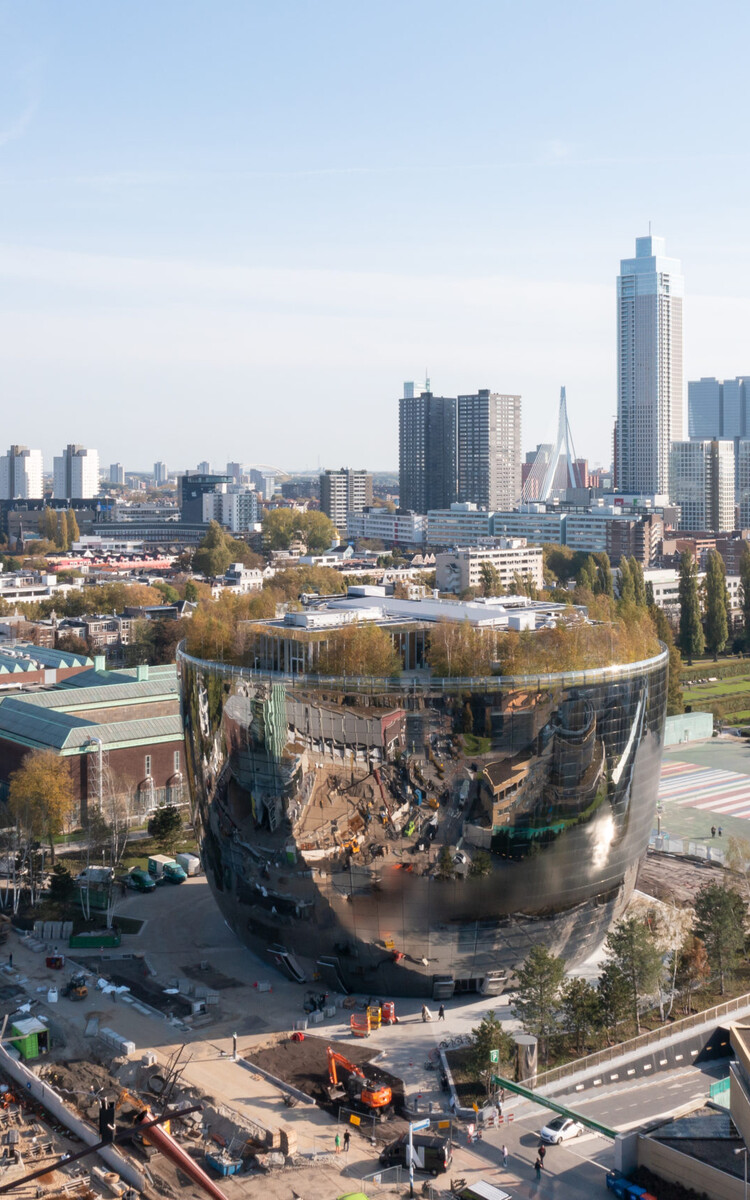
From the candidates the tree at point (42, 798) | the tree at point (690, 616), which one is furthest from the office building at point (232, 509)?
the tree at point (42, 798)

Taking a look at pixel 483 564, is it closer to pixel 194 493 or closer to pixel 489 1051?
pixel 489 1051

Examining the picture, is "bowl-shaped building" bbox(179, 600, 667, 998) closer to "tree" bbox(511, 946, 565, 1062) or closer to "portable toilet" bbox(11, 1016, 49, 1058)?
"tree" bbox(511, 946, 565, 1062)

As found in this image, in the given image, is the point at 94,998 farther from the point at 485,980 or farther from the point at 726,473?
the point at 726,473

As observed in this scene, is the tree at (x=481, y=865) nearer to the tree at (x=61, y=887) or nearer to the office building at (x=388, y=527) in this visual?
the tree at (x=61, y=887)

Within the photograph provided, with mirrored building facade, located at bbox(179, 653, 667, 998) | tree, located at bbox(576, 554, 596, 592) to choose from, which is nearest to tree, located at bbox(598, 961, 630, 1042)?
mirrored building facade, located at bbox(179, 653, 667, 998)

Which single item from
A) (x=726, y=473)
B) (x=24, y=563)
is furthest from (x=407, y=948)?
(x=726, y=473)

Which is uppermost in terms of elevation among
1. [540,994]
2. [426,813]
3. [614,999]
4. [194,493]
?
[194,493]

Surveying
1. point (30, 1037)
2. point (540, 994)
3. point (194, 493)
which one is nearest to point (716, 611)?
point (540, 994)
